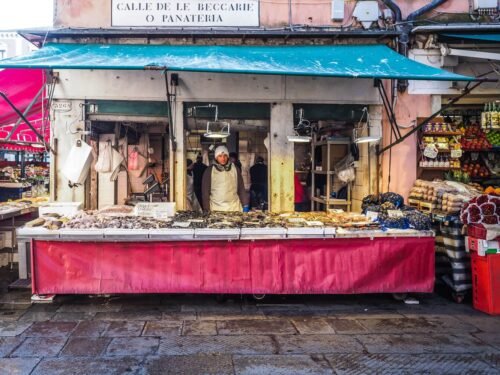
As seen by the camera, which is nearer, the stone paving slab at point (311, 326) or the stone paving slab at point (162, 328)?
the stone paving slab at point (162, 328)

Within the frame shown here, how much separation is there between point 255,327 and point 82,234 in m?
2.67

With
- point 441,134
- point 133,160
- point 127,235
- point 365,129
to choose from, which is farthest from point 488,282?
point 133,160

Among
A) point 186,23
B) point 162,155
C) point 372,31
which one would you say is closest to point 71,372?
point 186,23

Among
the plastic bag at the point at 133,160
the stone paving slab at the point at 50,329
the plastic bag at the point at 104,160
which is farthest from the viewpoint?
the plastic bag at the point at 133,160

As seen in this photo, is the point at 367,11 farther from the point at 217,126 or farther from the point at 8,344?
the point at 8,344

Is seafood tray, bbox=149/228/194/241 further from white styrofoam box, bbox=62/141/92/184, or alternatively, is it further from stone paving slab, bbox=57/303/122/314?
white styrofoam box, bbox=62/141/92/184

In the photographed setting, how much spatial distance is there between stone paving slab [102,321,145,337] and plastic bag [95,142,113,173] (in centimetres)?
411

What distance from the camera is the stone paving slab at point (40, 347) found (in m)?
4.82

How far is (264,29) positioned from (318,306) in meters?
5.18

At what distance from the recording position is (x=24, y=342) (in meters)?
5.15

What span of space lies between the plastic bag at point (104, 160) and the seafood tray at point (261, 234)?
410 centimetres

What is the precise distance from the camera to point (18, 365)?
456 cm

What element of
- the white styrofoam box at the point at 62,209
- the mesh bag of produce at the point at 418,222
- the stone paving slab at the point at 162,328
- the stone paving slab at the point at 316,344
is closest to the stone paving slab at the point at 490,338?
the stone paving slab at the point at 316,344

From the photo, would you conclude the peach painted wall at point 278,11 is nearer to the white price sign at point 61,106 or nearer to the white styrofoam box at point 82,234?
the white price sign at point 61,106
